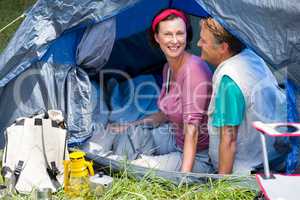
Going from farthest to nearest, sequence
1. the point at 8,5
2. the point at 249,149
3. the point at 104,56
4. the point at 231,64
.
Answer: the point at 8,5, the point at 104,56, the point at 249,149, the point at 231,64

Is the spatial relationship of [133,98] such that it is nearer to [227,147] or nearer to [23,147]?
[23,147]

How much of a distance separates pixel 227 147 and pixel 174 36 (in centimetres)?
59

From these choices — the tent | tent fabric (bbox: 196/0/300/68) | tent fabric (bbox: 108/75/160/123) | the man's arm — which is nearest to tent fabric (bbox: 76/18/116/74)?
the tent

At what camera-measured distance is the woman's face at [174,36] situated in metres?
2.40

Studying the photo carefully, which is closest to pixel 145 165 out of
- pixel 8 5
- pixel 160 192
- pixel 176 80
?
pixel 160 192

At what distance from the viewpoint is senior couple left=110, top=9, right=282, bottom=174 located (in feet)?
7.14

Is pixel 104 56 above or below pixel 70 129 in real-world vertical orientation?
above

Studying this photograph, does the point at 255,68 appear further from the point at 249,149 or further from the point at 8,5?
the point at 8,5

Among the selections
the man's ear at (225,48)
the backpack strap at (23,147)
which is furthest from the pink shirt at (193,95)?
the backpack strap at (23,147)

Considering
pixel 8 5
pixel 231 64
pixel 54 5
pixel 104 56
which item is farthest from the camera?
pixel 8 5

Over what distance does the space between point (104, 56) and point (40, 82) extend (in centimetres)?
36

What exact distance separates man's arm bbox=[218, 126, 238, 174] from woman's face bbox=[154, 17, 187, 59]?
458 millimetres

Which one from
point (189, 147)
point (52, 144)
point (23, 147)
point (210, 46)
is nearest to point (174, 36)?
point (210, 46)

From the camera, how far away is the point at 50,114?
8.15 ft
